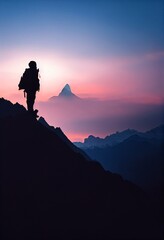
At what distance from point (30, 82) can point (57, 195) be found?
8579 millimetres

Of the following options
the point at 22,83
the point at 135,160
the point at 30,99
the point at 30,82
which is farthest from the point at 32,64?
the point at 135,160

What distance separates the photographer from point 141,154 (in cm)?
16512

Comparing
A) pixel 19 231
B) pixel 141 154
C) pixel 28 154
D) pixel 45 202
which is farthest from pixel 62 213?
pixel 141 154

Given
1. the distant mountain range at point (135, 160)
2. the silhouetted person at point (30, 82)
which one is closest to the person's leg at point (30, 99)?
the silhouetted person at point (30, 82)

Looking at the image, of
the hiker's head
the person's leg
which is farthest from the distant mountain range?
the hiker's head

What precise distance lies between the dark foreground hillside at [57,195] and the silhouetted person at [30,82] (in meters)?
1.57

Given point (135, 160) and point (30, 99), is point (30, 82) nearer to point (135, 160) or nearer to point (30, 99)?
point (30, 99)

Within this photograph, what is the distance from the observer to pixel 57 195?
75.3ft

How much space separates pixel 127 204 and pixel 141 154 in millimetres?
142891

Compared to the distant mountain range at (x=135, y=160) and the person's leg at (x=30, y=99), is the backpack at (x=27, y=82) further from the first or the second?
the distant mountain range at (x=135, y=160)

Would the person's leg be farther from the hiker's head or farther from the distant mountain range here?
the distant mountain range

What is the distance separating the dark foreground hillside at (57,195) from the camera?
2173 cm

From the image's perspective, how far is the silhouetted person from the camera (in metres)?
25.2

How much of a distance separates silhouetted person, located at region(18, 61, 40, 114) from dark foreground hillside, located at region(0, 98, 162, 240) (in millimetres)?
1566
